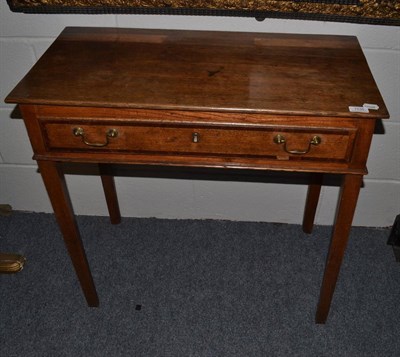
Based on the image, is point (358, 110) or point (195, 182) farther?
point (195, 182)

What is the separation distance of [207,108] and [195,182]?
3.11 ft

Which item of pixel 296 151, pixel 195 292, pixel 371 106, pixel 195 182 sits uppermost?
pixel 371 106

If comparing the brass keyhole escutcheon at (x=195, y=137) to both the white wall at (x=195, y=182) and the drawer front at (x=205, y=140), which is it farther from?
the white wall at (x=195, y=182)

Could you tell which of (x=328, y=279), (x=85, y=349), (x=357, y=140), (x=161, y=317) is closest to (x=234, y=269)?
(x=161, y=317)

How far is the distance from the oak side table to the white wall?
19 centimetres

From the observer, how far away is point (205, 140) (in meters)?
1.28

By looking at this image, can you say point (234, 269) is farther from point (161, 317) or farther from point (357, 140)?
point (357, 140)

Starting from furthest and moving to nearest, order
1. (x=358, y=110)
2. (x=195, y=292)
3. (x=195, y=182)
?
(x=195, y=182) < (x=195, y=292) < (x=358, y=110)

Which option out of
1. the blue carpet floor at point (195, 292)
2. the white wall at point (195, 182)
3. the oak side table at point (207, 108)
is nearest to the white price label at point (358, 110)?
the oak side table at point (207, 108)

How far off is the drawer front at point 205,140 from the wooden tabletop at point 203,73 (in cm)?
8

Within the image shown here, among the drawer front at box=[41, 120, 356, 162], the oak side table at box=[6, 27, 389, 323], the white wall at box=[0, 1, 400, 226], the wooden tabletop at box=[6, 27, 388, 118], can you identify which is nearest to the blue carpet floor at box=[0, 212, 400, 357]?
the white wall at box=[0, 1, 400, 226]

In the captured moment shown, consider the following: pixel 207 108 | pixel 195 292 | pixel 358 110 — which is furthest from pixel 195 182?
pixel 358 110

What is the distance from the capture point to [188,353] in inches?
68.5

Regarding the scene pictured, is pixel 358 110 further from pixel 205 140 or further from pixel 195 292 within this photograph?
pixel 195 292
